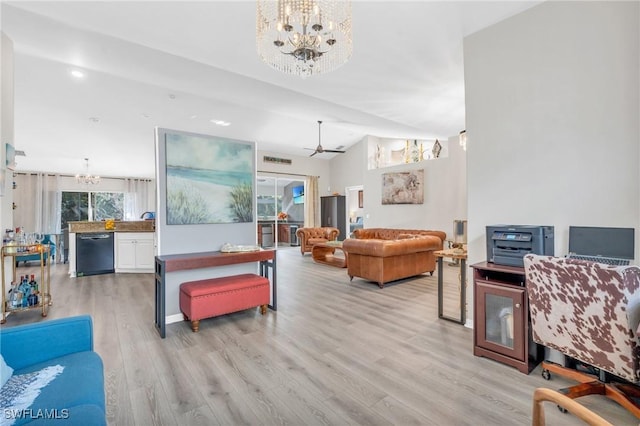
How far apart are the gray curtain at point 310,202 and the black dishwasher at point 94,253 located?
6063 millimetres

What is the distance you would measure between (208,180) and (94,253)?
3.97 metres

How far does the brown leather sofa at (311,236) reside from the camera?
8266 mm

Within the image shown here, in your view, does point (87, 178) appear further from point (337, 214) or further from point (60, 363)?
point (60, 363)

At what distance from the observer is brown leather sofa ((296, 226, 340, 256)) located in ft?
27.1

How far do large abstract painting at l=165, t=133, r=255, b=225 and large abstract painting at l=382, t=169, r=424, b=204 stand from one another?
5.31m

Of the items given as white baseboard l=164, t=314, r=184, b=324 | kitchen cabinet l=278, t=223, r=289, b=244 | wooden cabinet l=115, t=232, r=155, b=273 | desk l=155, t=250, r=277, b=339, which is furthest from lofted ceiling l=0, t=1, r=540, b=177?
kitchen cabinet l=278, t=223, r=289, b=244

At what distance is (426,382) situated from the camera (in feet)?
6.89

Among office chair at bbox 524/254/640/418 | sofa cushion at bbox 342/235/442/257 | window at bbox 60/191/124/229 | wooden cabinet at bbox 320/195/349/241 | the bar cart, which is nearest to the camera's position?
office chair at bbox 524/254/640/418

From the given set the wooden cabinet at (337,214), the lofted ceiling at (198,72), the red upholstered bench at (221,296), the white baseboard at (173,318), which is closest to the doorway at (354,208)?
the wooden cabinet at (337,214)

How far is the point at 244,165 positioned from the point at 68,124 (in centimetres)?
487

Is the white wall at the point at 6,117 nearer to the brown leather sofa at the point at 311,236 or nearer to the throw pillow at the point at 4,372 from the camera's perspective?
the throw pillow at the point at 4,372

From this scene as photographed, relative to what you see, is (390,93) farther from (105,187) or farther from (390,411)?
(105,187)

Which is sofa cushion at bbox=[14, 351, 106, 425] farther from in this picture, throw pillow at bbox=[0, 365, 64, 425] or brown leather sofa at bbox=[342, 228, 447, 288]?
brown leather sofa at bbox=[342, 228, 447, 288]

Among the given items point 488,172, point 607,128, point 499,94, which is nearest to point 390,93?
point 499,94
